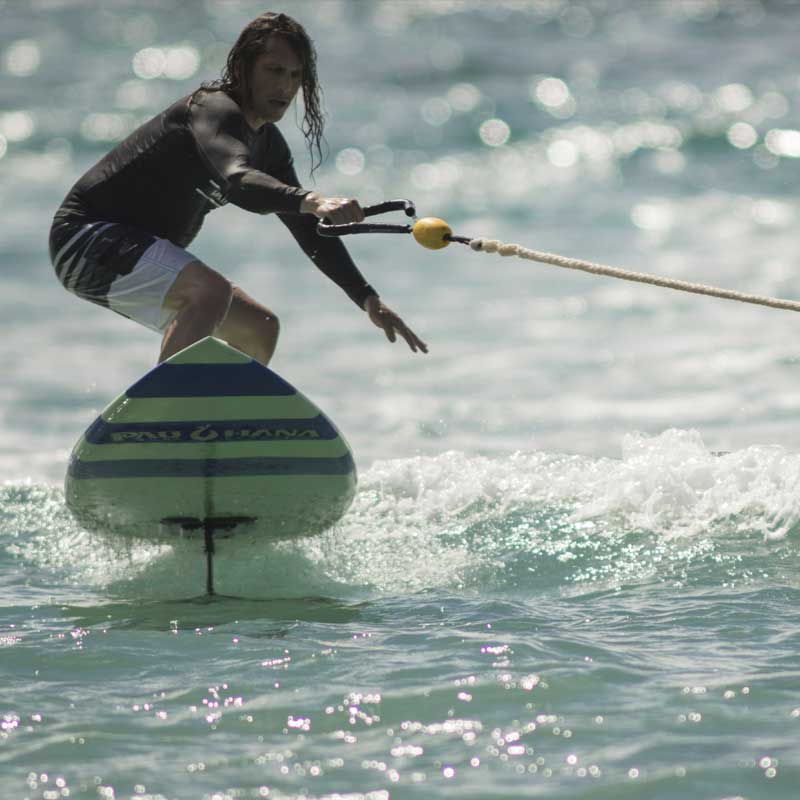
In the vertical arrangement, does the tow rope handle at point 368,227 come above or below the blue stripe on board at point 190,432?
above

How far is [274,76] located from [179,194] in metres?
0.59

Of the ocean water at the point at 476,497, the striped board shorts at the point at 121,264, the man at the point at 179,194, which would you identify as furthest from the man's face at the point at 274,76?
the ocean water at the point at 476,497

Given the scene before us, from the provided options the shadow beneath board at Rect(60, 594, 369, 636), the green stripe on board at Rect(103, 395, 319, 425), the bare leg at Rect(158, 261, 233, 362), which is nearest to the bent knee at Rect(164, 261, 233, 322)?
the bare leg at Rect(158, 261, 233, 362)

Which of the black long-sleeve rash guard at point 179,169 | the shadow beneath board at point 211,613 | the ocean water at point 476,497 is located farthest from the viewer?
the black long-sleeve rash guard at point 179,169

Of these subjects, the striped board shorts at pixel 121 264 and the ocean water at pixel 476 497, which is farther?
the striped board shorts at pixel 121 264

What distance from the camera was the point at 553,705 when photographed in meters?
3.93

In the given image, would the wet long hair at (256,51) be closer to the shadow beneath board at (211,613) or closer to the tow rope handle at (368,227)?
the tow rope handle at (368,227)

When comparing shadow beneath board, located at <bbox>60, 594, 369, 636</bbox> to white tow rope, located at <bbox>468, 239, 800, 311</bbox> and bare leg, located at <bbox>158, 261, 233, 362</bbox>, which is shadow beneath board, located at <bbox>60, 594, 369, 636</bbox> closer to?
bare leg, located at <bbox>158, 261, 233, 362</bbox>

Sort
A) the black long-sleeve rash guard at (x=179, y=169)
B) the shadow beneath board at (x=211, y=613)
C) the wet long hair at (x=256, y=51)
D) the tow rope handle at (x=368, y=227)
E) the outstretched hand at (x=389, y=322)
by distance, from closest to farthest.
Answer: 1. the tow rope handle at (x=368, y=227)
2. the shadow beneath board at (x=211, y=613)
3. the black long-sleeve rash guard at (x=179, y=169)
4. the wet long hair at (x=256, y=51)
5. the outstretched hand at (x=389, y=322)

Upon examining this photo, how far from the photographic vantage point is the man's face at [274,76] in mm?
5246

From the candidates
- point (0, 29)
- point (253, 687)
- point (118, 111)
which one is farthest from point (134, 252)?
point (0, 29)

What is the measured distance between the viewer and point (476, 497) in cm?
663

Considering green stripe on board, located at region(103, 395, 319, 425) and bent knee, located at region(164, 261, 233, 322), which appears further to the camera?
bent knee, located at region(164, 261, 233, 322)

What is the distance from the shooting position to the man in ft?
17.2
